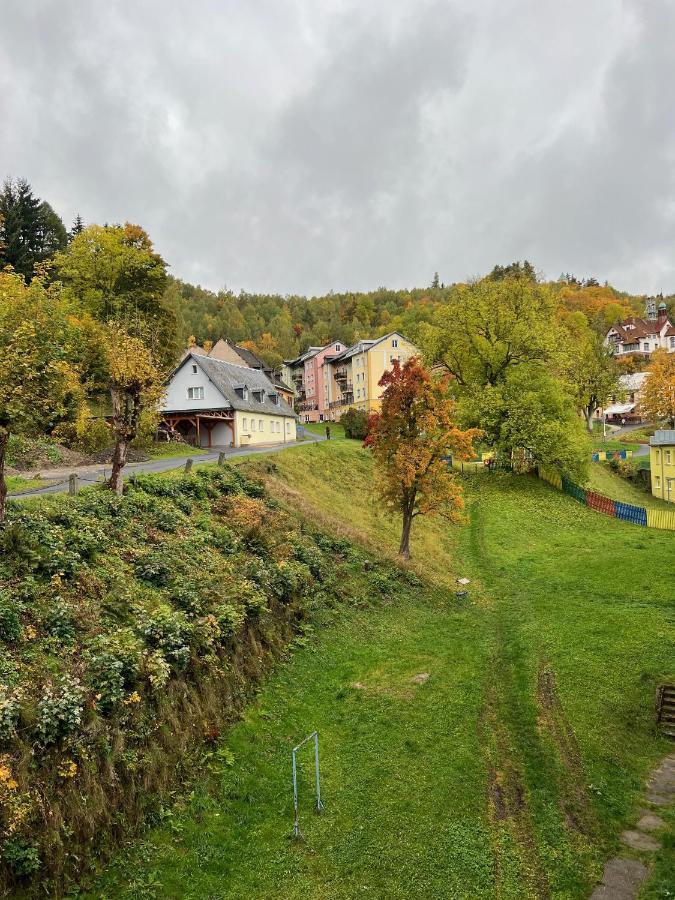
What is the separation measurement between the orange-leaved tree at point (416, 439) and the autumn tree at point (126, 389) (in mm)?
11061

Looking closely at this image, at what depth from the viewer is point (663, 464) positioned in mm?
49969

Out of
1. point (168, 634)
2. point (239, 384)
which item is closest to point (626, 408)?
point (239, 384)

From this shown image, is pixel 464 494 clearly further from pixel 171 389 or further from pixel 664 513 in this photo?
pixel 171 389

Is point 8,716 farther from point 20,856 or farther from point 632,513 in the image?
point 632,513

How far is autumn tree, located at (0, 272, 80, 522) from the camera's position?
13609 mm

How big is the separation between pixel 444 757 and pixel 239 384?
41.8m

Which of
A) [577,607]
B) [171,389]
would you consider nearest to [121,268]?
[171,389]

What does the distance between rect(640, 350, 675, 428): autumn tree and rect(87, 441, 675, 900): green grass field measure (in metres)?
55.4

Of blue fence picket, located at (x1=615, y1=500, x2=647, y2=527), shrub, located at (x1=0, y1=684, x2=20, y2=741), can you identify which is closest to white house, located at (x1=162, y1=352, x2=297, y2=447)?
blue fence picket, located at (x1=615, y1=500, x2=647, y2=527)

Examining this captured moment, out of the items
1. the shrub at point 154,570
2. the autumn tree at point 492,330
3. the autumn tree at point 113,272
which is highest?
the autumn tree at point 113,272

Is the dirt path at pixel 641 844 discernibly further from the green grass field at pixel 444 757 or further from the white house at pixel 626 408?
the white house at pixel 626 408

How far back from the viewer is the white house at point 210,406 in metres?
47.1

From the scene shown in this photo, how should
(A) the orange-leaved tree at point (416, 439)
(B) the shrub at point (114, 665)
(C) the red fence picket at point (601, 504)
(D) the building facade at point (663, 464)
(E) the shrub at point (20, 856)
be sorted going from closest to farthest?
(E) the shrub at point (20, 856) < (B) the shrub at point (114, 665) < (A) the orange-leaved tree at point (416, 439) < (C) the red fence picket at point (601, 504) < (D) the building facade at point (663, 464)

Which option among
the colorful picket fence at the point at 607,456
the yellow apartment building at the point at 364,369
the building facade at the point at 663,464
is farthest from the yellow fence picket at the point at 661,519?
the yellow apartment building at the point at 364,369
